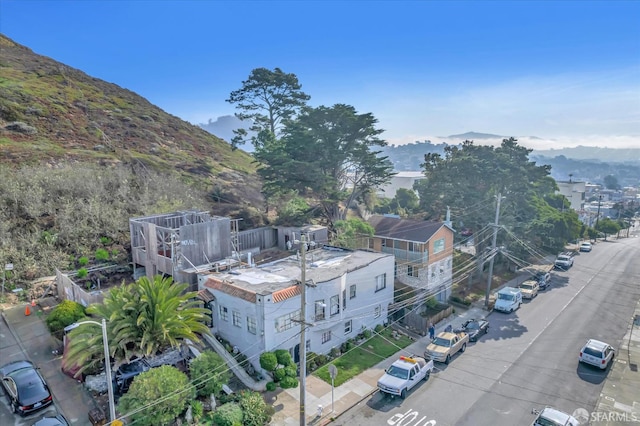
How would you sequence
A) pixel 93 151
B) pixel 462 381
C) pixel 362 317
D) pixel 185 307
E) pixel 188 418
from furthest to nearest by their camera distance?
pixel 93 151, pixel 362 317, pixel 462 381, pixel 185 307, pixel 188 418

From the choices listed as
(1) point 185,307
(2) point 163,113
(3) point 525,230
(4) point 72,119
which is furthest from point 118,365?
(2) point 163,113

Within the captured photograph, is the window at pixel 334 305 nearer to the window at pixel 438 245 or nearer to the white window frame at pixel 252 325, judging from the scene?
the white window frame at pixel 252 325

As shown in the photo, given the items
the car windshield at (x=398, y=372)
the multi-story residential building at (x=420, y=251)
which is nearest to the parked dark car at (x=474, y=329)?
the multi-story residential building at (x=420, y=251)

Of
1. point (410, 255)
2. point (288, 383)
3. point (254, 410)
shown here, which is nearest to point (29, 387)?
point (254, 410)

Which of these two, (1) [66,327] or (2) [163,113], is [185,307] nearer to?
(1) [66,327]

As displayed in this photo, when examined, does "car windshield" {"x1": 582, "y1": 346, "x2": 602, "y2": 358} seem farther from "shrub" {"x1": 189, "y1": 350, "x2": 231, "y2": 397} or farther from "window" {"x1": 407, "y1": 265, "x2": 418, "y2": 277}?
"shrub" {"x1": 189, "y1": 350, "x2": 231, "y2": 397}

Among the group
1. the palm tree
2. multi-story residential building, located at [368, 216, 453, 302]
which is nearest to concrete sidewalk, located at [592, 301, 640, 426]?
multi-story residential building, located at [368, 216, 453, 302]
